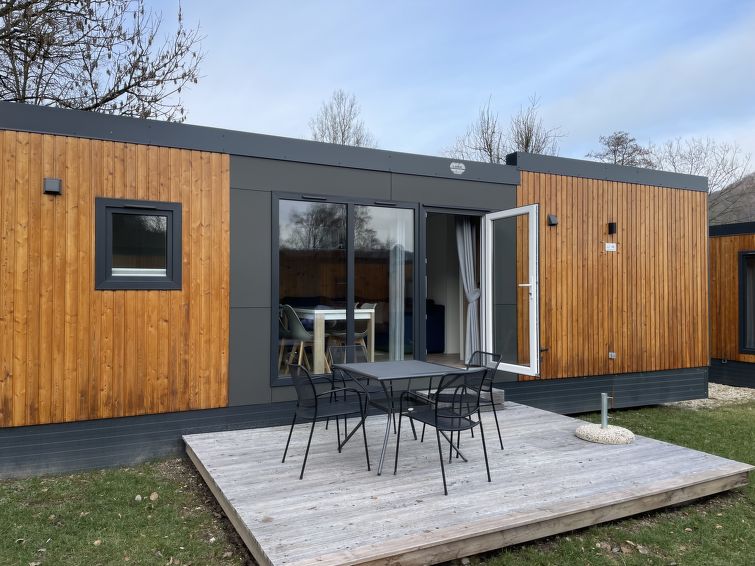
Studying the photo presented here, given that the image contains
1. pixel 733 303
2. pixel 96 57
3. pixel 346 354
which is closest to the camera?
pixel 346 354

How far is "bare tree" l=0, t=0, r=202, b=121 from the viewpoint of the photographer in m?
6.94

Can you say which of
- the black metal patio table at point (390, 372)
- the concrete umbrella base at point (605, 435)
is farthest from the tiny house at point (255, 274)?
the black metal patio table at point (390, 372)

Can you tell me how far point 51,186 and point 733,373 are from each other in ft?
33.6

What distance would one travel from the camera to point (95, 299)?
4.32 meters

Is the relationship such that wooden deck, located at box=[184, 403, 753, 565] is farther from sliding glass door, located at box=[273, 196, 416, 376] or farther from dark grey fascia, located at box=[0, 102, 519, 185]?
dark grey fascia, located at box=[0, 102, 519, 185]

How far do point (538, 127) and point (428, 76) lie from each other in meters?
4.37

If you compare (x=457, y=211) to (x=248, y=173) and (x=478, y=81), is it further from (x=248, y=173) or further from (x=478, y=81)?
(x=478, y=81)

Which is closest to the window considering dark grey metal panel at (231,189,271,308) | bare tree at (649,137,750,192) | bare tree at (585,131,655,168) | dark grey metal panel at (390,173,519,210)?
dark grey metal panel at (231,189,271,308)

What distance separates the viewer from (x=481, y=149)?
18250mm

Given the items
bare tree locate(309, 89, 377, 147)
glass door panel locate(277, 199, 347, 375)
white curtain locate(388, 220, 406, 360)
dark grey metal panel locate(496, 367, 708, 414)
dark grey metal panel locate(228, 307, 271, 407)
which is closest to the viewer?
dark grey metal panel locate(228, 307, 271, 407)

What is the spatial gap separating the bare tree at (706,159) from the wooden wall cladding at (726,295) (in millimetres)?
12043

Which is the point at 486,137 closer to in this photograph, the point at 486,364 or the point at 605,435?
the point at 486,364

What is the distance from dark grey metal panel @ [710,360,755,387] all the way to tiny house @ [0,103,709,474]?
3.06m

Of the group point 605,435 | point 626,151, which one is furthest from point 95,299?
point 626,151
